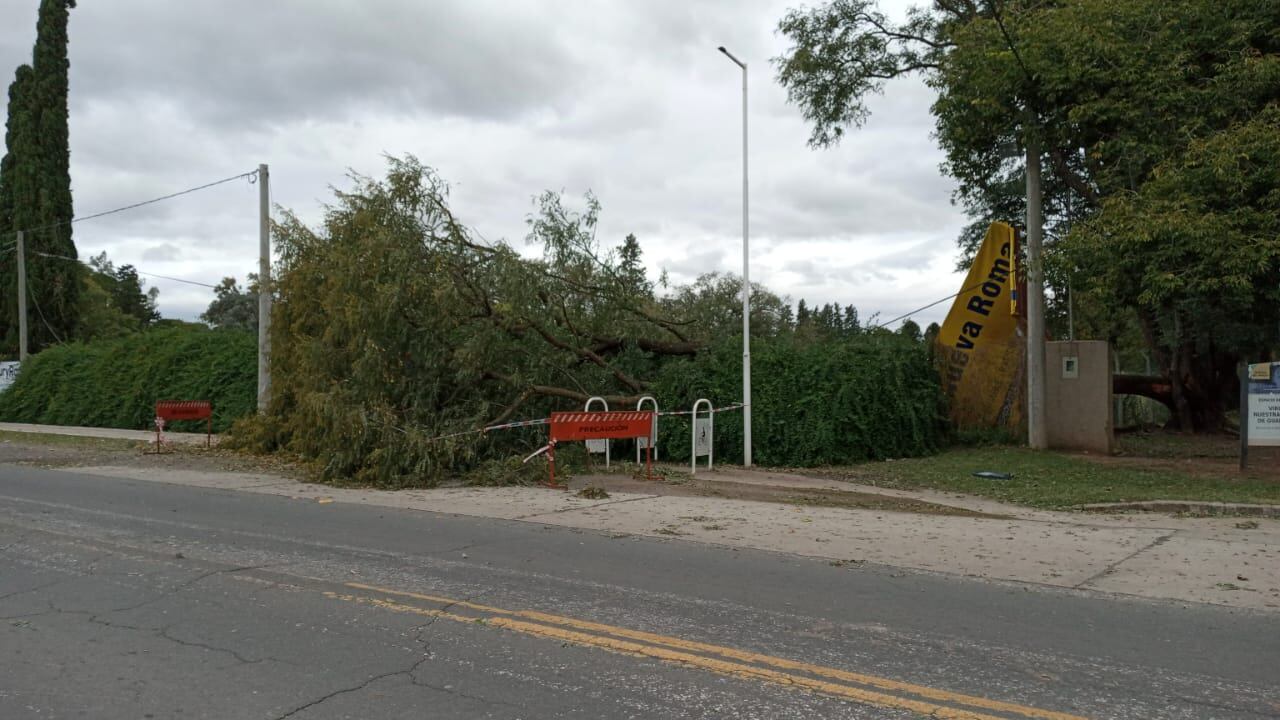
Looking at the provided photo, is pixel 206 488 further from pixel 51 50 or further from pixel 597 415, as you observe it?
Result: pixel 51 50

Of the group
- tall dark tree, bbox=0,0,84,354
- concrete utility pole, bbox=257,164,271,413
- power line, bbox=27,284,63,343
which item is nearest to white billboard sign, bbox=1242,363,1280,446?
concrete utility pole, bbox=257,164,271,413

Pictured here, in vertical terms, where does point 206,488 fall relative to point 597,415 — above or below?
below

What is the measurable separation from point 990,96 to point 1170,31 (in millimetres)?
2915

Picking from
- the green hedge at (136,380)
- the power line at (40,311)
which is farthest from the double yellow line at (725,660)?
the power line at (40,311)

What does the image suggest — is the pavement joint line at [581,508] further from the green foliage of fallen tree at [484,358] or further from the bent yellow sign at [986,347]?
the bent yellow sign at [986,347]

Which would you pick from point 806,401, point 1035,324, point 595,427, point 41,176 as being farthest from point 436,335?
point 41,176

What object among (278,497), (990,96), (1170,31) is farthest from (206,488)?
(1170,31)

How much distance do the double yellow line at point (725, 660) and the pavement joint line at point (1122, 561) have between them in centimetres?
324

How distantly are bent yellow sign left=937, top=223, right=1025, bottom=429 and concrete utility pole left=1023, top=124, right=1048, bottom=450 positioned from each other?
1.42 metres

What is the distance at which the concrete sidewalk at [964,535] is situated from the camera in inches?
301

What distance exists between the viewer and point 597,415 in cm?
1441

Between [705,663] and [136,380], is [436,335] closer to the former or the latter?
[705,663]

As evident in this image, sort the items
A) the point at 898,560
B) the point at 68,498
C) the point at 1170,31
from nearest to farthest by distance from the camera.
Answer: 1. the point at 898,560
2. the point at 68,498
3. the point at 1170,31

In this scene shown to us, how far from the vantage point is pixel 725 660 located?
528 cm
